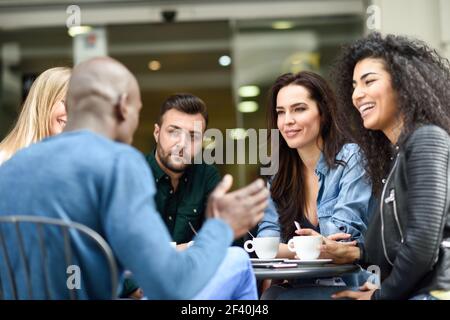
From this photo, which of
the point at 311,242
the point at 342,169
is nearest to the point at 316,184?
the point at 342,169

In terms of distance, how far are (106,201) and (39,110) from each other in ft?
5.10

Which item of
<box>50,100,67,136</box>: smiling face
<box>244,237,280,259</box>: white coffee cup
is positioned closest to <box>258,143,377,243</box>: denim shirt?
<box>244,237,280,259</box>: white coffee cup

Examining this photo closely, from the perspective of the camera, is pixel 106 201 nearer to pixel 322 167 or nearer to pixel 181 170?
pixel 322 167

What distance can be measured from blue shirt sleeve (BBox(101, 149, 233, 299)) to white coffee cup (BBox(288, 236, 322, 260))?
1035 mm

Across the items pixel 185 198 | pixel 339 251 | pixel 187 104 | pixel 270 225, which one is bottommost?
pixel 339 251

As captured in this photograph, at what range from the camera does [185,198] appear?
366 cm

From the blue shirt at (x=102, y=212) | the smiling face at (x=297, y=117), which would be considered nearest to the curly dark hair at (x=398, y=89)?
the smiling face at (x=297, y=117)

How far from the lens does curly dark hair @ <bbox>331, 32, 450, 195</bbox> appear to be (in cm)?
264

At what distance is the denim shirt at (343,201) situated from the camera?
3.10 metres

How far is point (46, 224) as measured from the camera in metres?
1.70

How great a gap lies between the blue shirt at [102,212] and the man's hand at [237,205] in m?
0.03

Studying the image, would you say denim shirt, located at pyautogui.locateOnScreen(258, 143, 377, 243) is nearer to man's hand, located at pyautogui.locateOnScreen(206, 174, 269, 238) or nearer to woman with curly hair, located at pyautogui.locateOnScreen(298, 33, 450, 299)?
woman with curly hair, located at pyautogui.locateOnScreen(298, 33, 450, 299)

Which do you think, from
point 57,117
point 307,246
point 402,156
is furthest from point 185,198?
point 402,156
